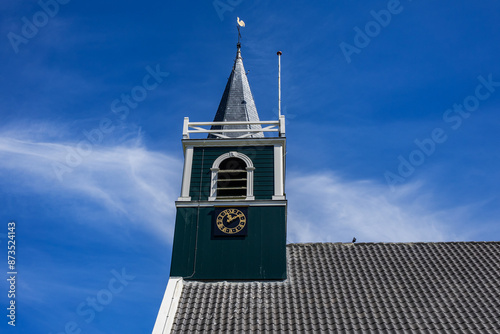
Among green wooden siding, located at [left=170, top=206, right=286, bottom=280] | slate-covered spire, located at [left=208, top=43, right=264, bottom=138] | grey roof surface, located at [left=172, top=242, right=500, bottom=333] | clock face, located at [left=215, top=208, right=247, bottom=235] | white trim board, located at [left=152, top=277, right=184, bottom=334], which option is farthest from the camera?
slate-covered spire, located at [left=208, top=43, right=264, bottom=138]

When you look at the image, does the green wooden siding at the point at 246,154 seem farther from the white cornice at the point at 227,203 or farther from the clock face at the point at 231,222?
the clock face at the point at 231,222

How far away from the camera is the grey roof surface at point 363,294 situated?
12.0 meters

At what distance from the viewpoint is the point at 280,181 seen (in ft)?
51.8

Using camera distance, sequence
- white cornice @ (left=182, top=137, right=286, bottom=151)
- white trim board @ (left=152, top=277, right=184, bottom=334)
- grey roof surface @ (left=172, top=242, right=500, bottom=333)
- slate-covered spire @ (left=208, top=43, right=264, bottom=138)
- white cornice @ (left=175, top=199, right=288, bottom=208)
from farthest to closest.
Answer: slate-covered spire @ (left=208, top=43, right=264, bottom=138), white cornice @ (left=182, top=137, right=286, bottom=151), white cornice @ (left=175, top=199, right=288, bottom=208), grey roof surface @ (left=172, top=242, right=500, bottom=333), white trim board @ (left=152, top=277, right=184, bottom=334)

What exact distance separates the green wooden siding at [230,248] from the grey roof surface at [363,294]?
0.38 meters

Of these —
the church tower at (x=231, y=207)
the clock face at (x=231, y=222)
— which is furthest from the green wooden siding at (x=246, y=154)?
the clock face at (x=231, y=222)

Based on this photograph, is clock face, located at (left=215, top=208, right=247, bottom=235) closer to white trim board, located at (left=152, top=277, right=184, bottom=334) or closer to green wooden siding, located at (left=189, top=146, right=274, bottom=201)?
green wooden siding, located at (left=189, top=146, right=274, bottom=201)

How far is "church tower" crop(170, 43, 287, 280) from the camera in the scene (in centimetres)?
1455

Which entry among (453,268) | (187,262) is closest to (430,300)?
(453,268)

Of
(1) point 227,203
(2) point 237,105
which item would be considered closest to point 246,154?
(1) point 227,203

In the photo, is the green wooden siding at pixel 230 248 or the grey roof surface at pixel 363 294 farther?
the green wooden siding at pixel 230 248

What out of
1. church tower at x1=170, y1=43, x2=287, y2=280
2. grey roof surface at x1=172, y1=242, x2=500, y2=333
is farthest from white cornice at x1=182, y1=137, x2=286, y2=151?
grey roof surface at x1=172, y1=242, x2=500, y2=333

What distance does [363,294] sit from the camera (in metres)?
13.1

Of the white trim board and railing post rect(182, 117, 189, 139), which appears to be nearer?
the white trim board
